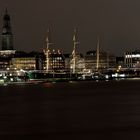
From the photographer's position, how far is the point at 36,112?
135 ft

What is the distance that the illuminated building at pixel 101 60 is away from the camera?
180 m

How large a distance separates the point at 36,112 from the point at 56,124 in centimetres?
772

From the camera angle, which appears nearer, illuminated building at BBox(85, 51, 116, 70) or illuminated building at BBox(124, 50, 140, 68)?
illuminated building at BBox(85, 51, 116, 70)

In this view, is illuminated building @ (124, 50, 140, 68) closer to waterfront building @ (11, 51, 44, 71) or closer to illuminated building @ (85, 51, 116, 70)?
illuminated building @ (85, 51, 116, 70)

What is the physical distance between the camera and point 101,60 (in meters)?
182

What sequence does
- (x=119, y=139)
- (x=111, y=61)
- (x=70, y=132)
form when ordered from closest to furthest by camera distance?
(x=119, y=139), (x=70, y=132), (x=111, y=61)

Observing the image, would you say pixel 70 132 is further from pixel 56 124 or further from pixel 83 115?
pixel 83 115

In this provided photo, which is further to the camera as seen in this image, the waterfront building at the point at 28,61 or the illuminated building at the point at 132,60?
the illuminated building at the point at 132,60

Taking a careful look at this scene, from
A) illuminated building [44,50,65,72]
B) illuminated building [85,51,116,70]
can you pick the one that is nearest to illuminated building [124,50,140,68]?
illuminated building [85,51,116,70]

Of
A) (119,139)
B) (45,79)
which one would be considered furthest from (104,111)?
(45,79)

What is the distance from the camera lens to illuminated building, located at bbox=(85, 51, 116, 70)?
180125mm

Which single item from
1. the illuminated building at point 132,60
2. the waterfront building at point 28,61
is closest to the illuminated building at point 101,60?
the illuminated building at point 132,60

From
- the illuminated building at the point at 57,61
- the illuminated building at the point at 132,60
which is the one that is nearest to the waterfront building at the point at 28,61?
the illuminated building at the point at 57,61

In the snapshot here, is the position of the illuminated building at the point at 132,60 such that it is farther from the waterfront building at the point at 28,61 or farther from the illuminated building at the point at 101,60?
the waterfront building at the point at 28,61
